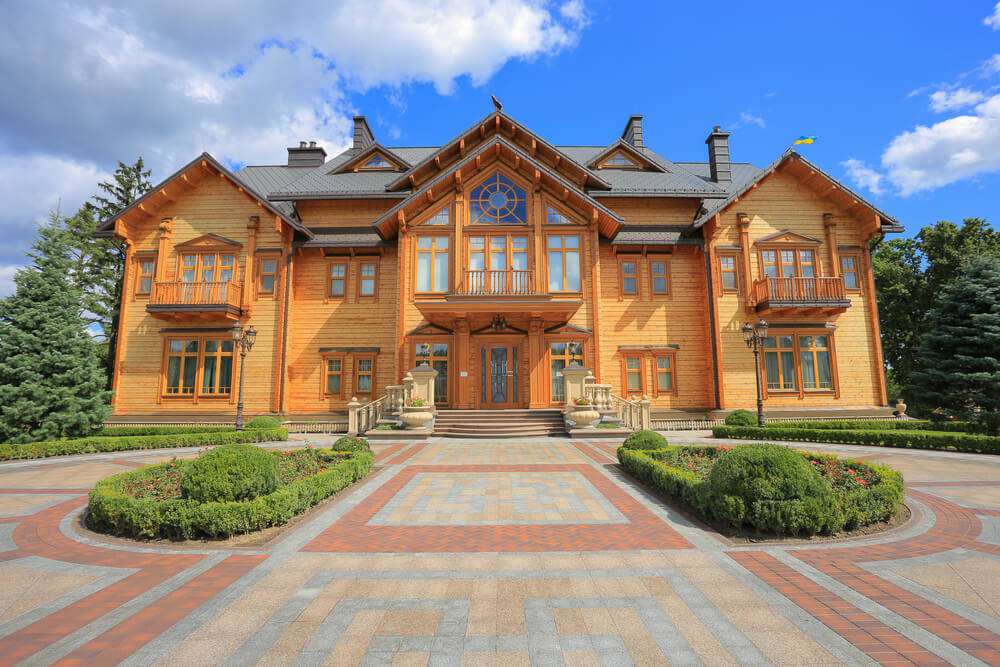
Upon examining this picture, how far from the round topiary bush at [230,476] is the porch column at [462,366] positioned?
40.4ft

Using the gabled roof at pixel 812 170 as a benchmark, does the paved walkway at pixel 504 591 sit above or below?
below

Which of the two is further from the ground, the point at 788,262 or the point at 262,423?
the point at 788,262

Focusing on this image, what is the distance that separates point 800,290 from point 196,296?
92.2ft

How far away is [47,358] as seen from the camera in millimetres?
14039

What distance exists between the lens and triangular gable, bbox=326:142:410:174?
2305 cm

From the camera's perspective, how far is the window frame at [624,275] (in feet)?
69.2

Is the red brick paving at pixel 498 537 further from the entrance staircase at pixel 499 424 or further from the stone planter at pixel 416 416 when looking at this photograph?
the entrance staircase at pixel 499 424

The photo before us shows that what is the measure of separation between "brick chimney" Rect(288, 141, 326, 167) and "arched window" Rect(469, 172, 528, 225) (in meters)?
12.6

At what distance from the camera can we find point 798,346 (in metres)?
20.5

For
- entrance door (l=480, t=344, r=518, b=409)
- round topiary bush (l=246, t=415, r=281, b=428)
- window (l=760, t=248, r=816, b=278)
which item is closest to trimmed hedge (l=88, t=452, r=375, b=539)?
round topiary bush (l=246, t=415, r=281, b=428)

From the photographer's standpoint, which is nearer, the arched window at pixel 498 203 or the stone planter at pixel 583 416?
the stone planter at pixel 583 416

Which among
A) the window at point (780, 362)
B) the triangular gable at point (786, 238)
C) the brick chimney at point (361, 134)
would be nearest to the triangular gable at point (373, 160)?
the brick chimney at point (361, 134)

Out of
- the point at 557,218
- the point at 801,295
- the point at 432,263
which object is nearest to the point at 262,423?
the point at 432,263

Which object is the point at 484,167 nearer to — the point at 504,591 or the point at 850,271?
the point at 850,271
